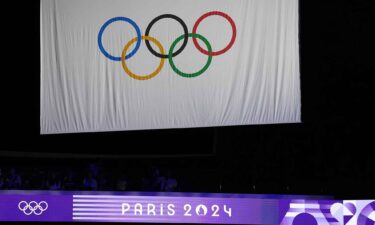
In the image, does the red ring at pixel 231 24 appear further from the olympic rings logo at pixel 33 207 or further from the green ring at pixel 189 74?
the olympic rings logo at pixel 33 207

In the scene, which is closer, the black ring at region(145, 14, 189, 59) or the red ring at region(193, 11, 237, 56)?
the red ring at region(193, 11, 237, 56)

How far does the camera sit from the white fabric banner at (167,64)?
7.52 m

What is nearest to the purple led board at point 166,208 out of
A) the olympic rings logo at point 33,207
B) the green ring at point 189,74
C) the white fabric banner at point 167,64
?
the olympic rings logo at point 33,207

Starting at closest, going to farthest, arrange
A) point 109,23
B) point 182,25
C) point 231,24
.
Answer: point 231,24 < point 182,25 < point 109,23

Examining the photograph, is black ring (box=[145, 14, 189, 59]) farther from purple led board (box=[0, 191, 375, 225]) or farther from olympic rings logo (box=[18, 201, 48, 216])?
olympic rings logo (box=[18, 201, 48, 216])

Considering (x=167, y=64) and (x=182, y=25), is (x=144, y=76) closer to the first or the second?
(x=167, y=64)

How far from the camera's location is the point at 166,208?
7.40m

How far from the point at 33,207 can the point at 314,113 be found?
13.9 ft

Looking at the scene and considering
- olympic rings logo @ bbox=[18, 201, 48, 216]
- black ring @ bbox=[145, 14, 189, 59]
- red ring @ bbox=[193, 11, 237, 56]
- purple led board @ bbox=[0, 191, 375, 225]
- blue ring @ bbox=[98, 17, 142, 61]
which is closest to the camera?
purple led board @ bbox=[0, 191, 375, 225]

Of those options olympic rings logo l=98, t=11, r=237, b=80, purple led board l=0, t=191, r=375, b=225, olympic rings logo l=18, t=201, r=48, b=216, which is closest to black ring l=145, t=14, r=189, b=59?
olympic rings logo l=98, t=11, r=237, b=80

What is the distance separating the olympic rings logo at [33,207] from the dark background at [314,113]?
8.43 ft

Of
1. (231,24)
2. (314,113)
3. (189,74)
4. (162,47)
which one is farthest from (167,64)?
(314,113)

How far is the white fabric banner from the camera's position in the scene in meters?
7.52

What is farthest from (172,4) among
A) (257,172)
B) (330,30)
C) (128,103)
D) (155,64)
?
(257,172)
